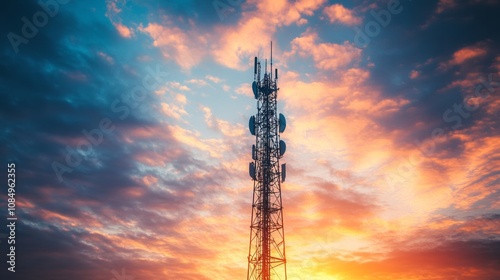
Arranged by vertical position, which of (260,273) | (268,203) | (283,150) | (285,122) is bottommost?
(260,273)

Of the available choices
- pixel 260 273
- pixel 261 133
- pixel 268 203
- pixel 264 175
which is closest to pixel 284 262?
pixel 260 273

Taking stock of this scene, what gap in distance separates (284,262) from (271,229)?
3718mm

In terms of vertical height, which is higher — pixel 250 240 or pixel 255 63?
pixel 255 63

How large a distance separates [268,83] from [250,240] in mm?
18434

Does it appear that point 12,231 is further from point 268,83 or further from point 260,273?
point 268,83

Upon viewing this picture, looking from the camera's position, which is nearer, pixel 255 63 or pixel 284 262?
pixel 284 262

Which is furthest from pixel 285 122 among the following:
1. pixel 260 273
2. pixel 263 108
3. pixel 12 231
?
pixel 12 231

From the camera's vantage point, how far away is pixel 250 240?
42844 mm

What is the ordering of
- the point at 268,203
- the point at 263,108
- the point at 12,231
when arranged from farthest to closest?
1. the point at 263,108
2. the point at 268,203
3. the point at 12,231

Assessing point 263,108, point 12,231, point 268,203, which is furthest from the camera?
point 263,108

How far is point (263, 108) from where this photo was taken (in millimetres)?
46125

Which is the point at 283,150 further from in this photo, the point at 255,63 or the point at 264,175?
the point at 255,63

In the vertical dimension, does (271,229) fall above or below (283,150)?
below

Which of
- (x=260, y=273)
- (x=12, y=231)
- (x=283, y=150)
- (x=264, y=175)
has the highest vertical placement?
(x=283, y=150)
